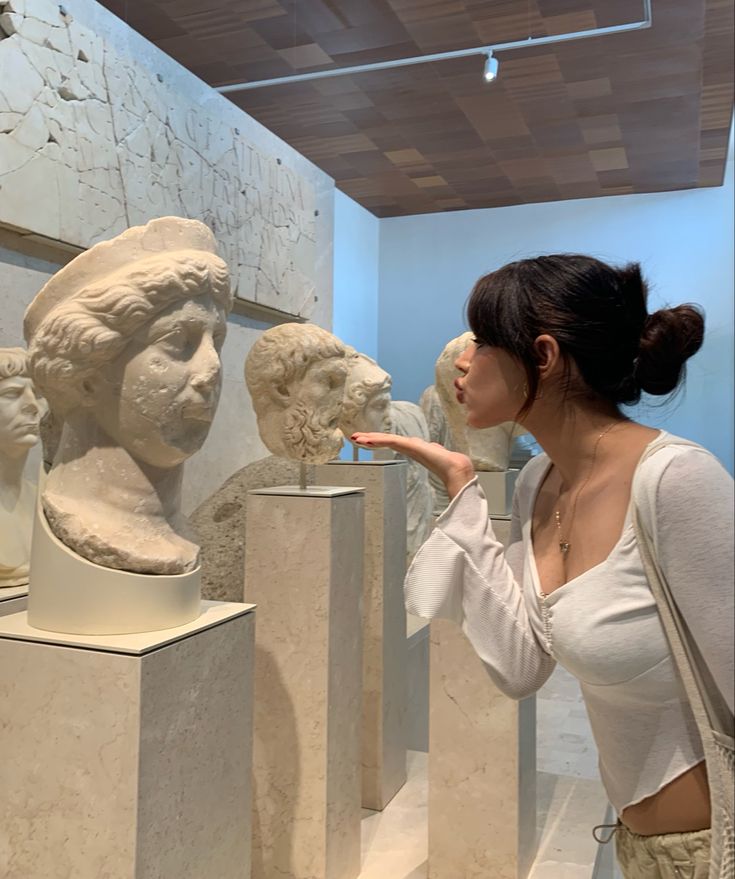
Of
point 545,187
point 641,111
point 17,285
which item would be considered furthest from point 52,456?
point 545,187

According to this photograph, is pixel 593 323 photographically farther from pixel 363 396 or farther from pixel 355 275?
pixel 355 275

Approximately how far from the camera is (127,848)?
1.53 m

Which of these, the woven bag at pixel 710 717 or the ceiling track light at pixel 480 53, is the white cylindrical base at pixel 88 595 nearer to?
the woven bag at pixel 710 717

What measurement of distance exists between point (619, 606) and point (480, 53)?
11.6ft

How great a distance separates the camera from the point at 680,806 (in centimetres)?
123

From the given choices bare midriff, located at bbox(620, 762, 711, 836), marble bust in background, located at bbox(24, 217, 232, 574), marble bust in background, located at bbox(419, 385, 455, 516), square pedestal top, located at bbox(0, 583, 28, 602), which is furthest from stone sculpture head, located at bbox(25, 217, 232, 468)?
marble bust in background, located at bbox(419, 385, 455, 516)

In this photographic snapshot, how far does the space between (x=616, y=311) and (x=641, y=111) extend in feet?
12.6

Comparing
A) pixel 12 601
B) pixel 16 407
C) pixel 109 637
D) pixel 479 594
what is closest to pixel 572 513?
pixel 479 594

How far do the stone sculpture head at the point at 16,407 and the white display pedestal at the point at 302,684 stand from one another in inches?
30.4

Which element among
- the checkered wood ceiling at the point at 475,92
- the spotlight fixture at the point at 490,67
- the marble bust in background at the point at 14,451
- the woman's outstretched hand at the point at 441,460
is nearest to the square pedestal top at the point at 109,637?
the woman's outstretched hand at the point at 441,460

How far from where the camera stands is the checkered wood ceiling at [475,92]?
3.67 m

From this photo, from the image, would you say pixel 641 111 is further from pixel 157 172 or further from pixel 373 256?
pixel 157 172

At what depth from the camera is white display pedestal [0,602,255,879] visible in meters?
1.55

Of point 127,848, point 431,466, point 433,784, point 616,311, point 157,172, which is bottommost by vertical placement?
point 433,784
